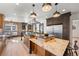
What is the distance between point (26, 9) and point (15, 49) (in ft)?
2.61

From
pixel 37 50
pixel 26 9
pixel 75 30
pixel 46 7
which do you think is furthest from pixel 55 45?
pixel 26 9

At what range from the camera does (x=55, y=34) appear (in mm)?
2266

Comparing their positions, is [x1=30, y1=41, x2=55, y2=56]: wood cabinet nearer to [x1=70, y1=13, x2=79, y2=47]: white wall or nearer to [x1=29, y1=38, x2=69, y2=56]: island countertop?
[x1=29, y1=38, x2=69, y2=56]: island countertop

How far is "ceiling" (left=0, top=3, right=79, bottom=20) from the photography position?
217cm

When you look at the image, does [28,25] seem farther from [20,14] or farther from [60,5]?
[60,5]

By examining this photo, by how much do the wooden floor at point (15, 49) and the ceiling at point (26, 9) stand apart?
0.52 meters

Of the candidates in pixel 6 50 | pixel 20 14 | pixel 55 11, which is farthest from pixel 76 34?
pixel 6 50

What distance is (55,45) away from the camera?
222cm

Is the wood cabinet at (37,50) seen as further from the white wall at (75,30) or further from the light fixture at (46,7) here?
the light fixture at (46,7)

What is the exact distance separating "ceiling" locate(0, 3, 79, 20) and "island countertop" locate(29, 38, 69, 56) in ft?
1.63

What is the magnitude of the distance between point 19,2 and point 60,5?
78cm

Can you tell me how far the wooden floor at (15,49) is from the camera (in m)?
2.19

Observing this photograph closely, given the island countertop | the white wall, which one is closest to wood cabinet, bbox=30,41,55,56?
the island countertop

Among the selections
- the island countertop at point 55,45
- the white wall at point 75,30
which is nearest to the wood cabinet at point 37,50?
the island countertop at point 55,45
